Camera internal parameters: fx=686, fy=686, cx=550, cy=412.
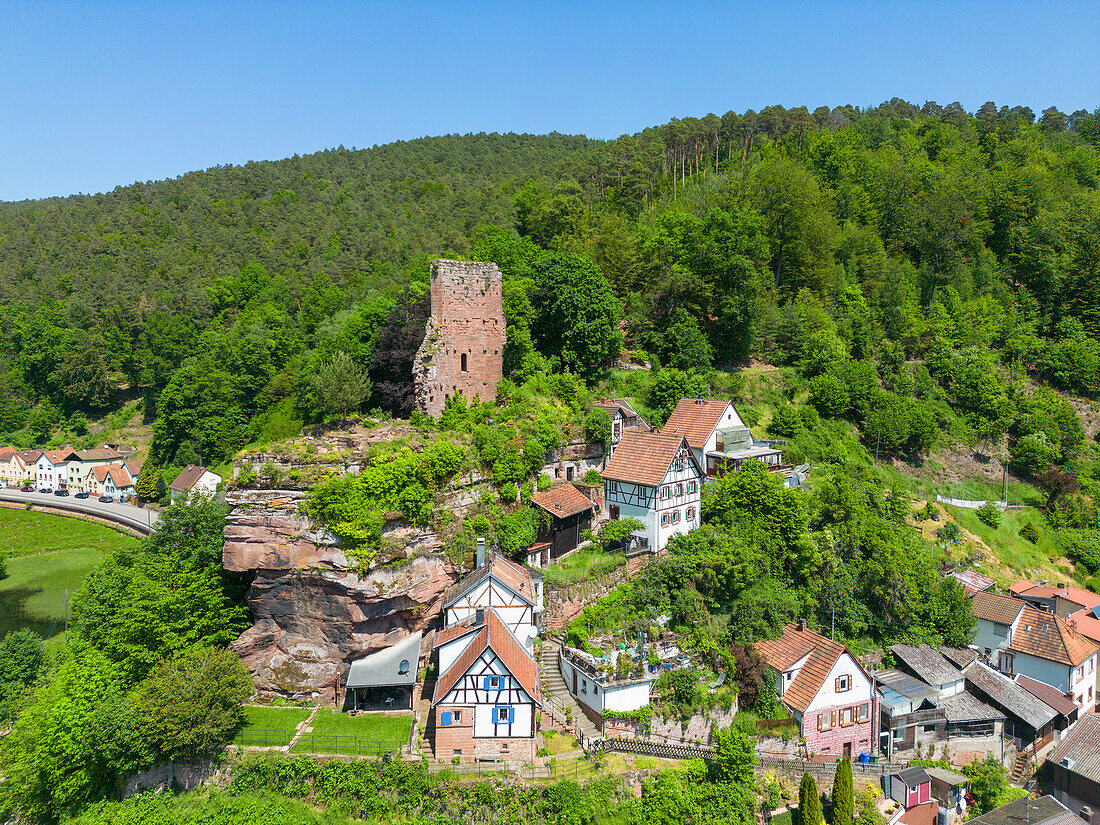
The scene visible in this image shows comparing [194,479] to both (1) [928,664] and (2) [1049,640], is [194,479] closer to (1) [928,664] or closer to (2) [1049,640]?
(1) [928,664]

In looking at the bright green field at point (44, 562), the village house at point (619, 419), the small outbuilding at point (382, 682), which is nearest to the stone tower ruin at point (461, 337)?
the village house at point (619, 419)

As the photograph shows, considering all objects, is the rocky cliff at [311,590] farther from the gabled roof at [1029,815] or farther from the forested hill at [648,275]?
the gabled roof at [1029,815]

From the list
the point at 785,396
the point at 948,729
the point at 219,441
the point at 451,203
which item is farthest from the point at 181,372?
the point at 948,729

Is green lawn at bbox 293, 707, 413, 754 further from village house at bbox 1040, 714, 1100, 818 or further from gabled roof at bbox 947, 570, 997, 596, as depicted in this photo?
gabled roof at bbox 947, 570, 997, 596

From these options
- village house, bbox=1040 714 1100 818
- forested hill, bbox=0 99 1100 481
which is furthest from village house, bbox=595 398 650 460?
village house, bbox=1040 714 1100 818

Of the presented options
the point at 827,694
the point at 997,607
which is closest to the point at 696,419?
the point at 827,694

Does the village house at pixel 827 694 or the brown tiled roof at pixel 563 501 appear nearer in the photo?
the village house at pixel 827 694

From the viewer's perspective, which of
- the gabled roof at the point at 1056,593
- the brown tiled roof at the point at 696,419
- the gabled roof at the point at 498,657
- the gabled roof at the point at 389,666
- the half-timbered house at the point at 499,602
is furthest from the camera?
the gabled roof at the point at 1056,593
